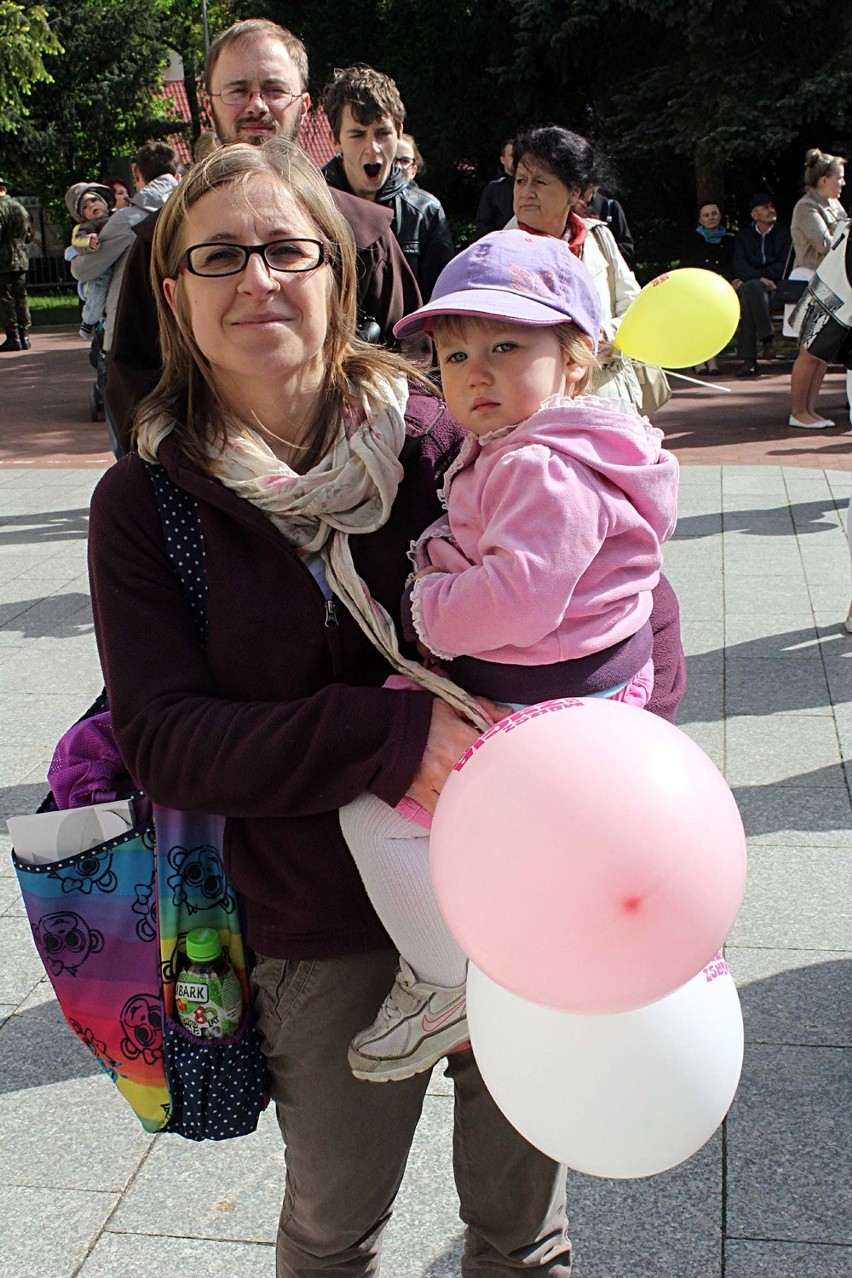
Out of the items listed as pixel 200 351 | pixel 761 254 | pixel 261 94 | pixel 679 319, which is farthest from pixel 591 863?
pixel 761 254

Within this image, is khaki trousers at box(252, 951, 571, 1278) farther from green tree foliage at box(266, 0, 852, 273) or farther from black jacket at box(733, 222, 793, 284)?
green tree foliage at box(266, 0, 852, 273)

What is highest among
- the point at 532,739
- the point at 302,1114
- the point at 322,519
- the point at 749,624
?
the point at 322,519

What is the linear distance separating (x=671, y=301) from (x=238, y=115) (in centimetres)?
173

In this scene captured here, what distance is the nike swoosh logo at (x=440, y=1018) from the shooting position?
1827 millimetres

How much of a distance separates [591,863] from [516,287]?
882mm

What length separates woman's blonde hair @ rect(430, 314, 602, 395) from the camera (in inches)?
75.8

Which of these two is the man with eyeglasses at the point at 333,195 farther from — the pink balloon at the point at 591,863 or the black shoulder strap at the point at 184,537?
the pink balloon at the point at 591,863

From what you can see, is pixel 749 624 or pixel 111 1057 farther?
pixel 749 624

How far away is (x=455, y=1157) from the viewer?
206cm

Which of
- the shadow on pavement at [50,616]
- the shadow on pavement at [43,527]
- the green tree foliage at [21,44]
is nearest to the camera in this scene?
the shadow on pavement at [50,616]

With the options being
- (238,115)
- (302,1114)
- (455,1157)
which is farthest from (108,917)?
(238,115)

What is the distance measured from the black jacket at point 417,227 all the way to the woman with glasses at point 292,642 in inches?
119

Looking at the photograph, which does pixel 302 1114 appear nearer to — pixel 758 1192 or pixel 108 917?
pixel 108 917

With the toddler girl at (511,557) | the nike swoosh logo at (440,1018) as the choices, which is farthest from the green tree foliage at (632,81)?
the nike swoosh logo at (440,1018)
